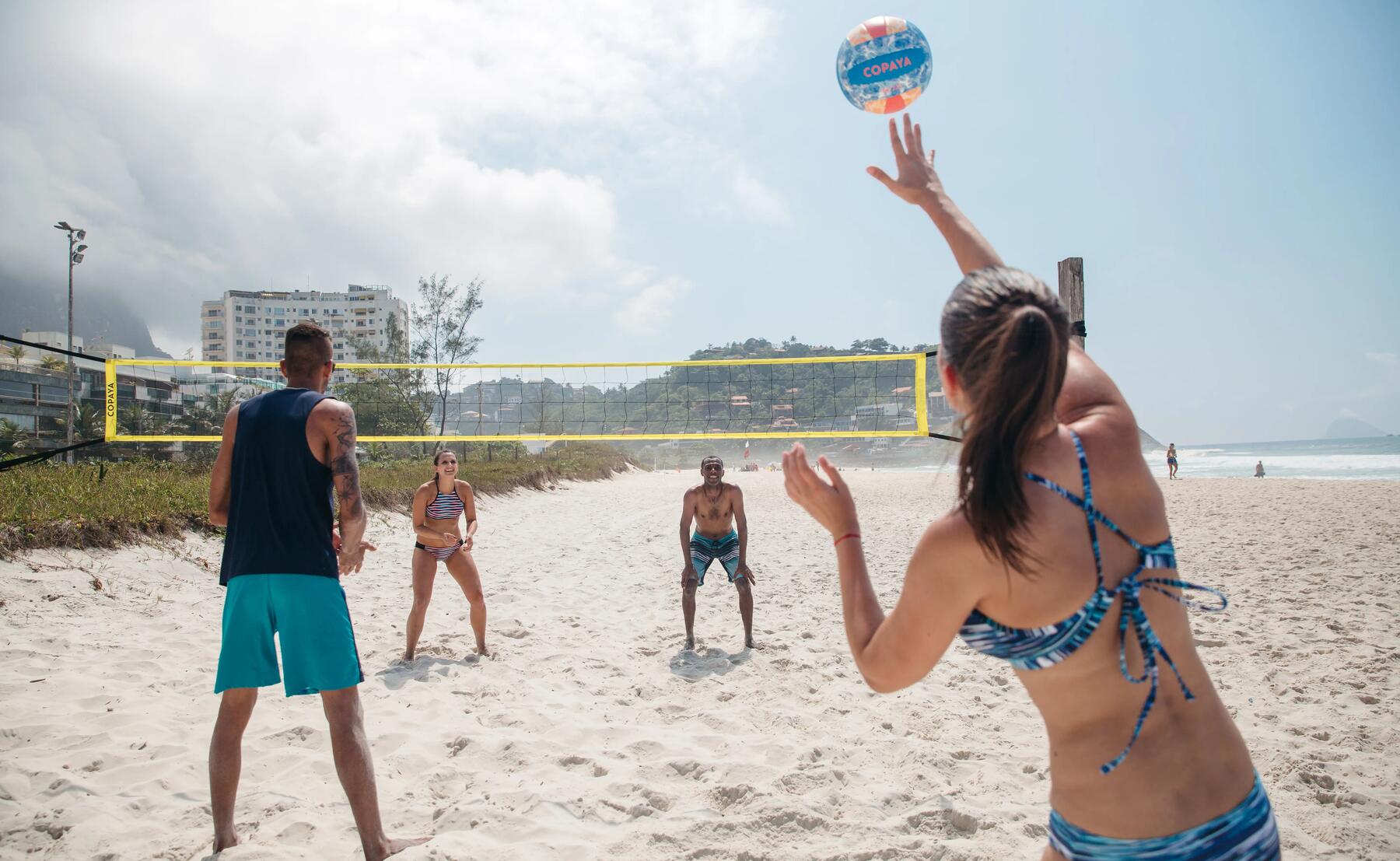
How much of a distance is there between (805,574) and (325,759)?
5.53m

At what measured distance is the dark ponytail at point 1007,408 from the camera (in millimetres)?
938

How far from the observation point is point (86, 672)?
3975 millimetres

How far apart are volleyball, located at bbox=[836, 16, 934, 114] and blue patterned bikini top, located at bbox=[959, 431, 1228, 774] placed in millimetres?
2361

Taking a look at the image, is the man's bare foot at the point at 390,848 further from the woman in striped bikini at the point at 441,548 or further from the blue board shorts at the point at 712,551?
the blue board shorts at the point at 712,551

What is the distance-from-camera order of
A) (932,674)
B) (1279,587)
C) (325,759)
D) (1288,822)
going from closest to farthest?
(1288,822)
(325,759)
(932,674)
(1279,587)

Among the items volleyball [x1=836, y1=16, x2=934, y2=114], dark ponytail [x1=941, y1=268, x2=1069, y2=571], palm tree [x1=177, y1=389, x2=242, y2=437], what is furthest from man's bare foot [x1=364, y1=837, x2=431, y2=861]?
palm tree [x1=177, y1=389, x2=242, y2=437]

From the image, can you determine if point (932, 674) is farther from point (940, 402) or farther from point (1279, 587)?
point (940, 402)

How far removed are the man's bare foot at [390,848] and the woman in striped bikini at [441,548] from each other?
228 cm

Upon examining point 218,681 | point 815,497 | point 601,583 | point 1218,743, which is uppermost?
point 815,497

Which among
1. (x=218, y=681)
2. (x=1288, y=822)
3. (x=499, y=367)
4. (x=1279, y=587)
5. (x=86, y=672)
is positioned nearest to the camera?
(x=218, y=681)

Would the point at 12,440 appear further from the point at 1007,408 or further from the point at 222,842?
the point at 1007,408

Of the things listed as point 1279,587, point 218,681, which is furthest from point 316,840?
point 1279,587

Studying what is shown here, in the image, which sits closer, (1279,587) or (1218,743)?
(1218,743)

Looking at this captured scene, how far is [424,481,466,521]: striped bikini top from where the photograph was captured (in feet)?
16.1
